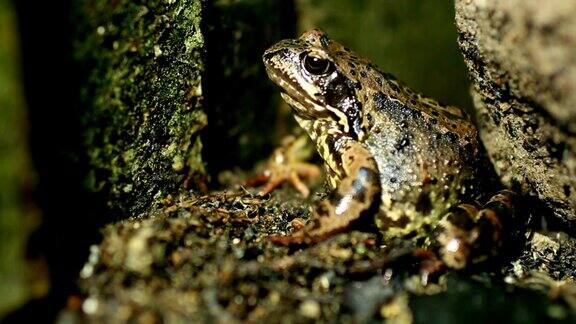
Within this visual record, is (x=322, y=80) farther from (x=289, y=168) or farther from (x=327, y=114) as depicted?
(x=289, y=168)

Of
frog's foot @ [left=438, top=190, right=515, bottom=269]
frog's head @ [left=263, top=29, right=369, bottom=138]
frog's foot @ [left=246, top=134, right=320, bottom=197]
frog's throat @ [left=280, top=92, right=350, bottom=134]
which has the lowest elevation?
frog's foot @ [left=246, top=134, right=320, bottom=197]

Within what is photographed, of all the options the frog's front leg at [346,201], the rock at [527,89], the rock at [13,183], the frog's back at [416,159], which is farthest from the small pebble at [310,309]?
the rock at [527,89]

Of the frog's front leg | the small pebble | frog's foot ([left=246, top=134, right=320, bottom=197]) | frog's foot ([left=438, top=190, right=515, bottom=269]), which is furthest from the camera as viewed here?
frog's foot ([left=246, top=134, right=320, bottom=197])

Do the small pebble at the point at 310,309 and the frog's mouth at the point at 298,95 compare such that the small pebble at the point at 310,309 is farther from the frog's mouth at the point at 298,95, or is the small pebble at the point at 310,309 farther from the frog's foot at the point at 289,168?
the frog's foot at the point at 289,168

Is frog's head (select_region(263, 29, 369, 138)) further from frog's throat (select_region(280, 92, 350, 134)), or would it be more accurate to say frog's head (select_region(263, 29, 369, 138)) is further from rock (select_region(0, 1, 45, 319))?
rock (select_region(0, 1, 45, 319))

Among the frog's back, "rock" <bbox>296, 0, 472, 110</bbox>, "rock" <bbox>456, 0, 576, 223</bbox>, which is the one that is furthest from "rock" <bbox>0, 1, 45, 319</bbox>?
"rock" <bbox>296, 0, 472, 110</bbox>

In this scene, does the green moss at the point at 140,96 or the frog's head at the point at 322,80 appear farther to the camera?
the frog's head at the point at 322,80

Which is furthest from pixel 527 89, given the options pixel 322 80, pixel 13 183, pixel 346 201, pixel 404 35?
pixel 13 183
